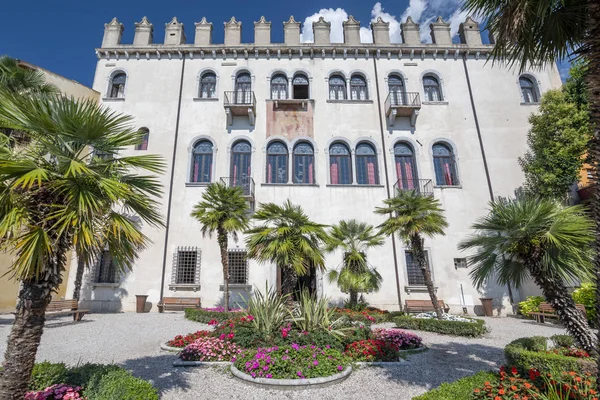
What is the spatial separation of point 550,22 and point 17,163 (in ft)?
25.4

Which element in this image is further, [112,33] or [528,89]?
[112,33]

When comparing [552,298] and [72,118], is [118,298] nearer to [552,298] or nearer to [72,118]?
[72,118]

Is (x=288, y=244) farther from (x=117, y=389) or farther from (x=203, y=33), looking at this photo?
(x=203, y=33)

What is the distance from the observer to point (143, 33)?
19.9m

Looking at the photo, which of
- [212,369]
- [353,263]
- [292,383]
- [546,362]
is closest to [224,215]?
[353,263]

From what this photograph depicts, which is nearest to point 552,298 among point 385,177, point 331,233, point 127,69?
point 331,233

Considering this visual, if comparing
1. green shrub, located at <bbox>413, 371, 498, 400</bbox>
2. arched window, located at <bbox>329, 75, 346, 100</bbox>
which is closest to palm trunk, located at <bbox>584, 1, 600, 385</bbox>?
green shrub, located at <bbox>413, 371, 498, 400</bbox>

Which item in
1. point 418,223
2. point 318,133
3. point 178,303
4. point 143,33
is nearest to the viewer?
point 418,223

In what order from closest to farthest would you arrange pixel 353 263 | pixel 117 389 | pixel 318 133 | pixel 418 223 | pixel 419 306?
pixel 117 389
pixel 418 223
pixel 353 263
pixel 419 306
pixel 318 133

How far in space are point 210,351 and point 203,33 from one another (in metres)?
19.6

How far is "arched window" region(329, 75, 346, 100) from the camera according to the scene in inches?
747

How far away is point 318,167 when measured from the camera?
17359 mm

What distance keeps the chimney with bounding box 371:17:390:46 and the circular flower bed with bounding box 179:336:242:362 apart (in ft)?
64.1

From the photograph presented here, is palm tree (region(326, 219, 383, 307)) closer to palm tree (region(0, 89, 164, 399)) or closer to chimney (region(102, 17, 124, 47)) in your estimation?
palm tree (region(0, 89, 164, 399))
